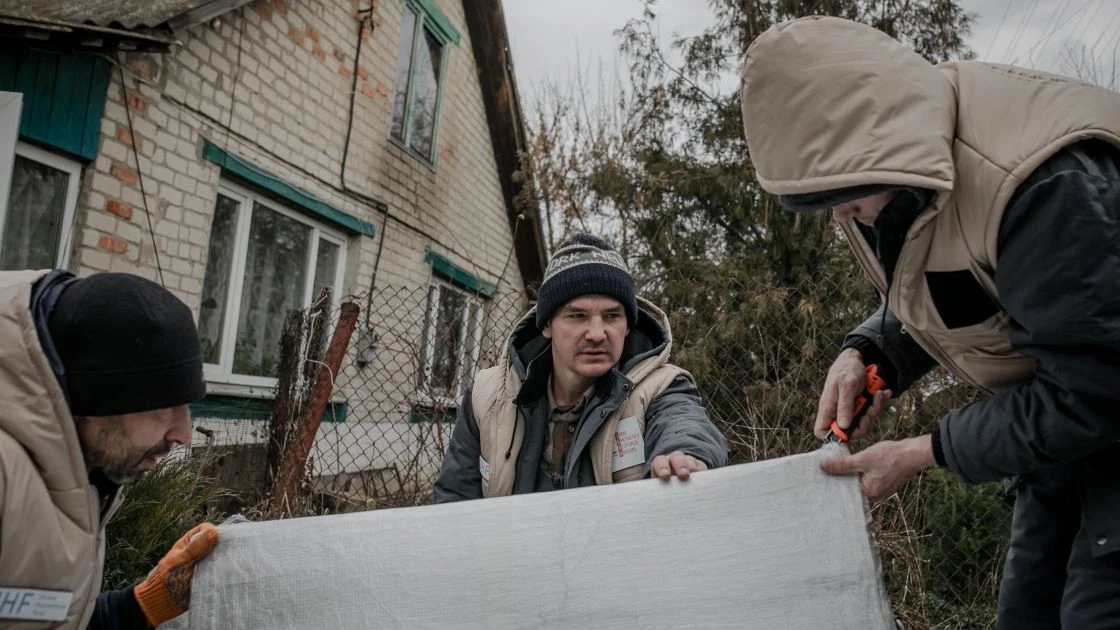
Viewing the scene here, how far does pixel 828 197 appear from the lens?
1376mm

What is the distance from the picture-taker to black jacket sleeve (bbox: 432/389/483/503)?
220cm

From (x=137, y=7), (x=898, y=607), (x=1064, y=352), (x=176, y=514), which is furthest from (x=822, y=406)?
(x=137, y=7)

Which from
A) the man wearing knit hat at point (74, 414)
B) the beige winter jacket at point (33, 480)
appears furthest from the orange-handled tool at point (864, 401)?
the beige winter jacket at point (33, 480)

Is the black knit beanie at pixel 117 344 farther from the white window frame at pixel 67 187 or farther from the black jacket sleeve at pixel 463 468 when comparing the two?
the white window frame at pixel 67 187

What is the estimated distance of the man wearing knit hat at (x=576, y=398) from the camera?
1991 mm

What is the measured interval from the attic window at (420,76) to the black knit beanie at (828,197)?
6.78 metres

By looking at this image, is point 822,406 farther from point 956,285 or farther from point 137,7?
point 137,7

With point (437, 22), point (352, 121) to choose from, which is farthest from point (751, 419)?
point (437, 22)

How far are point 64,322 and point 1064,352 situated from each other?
1.66 metres

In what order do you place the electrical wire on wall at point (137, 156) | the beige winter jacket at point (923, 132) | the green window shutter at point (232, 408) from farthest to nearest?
the green window shutter at point (232, 408) < the electrical wire on wall at point (137, 156) < the beige winter jacket at point (923, 132)

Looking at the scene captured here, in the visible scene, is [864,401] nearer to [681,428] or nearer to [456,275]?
[681,428]

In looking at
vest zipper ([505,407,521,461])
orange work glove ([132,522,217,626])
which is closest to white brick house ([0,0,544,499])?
vest zipper ([505,407,521,461])

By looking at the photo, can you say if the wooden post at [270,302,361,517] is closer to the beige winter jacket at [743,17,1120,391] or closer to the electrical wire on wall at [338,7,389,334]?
the electrical wire on wall at [338,7,389,334]

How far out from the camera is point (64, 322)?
1343 millimetres
